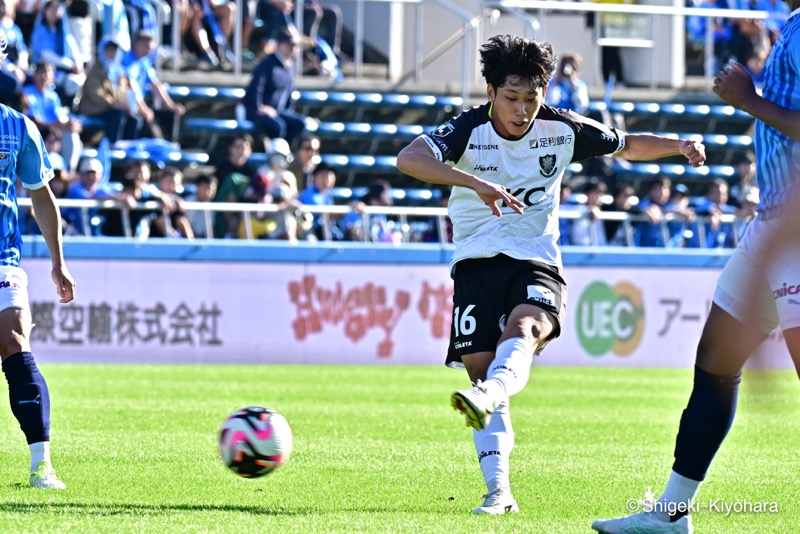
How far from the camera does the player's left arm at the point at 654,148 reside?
6.57 meters

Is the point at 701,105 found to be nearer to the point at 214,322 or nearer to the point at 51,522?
the point at 214,322

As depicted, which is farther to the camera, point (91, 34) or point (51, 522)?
point (91, 34)

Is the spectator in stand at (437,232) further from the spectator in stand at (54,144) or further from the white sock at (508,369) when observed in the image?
the white sock at (508,369)

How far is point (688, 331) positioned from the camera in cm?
1920

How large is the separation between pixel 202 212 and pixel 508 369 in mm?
12256

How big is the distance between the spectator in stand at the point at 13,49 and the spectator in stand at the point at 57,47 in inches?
8.3

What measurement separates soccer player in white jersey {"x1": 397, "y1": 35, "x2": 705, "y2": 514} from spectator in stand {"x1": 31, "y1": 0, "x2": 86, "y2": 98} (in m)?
13.7

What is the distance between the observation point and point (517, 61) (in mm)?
6254

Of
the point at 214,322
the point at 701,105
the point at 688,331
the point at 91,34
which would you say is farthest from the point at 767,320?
the point at 701,105

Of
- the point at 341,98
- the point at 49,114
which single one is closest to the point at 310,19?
the point at 341,98

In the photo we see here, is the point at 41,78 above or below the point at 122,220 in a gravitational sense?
above

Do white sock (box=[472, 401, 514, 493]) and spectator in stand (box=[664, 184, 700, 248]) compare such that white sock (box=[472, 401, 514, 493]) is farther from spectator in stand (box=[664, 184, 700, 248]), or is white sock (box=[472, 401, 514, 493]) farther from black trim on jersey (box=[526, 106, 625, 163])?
spectator in stand (box=[664, 184, 700, 248])

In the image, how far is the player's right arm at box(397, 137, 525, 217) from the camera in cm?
586

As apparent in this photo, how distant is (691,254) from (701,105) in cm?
671
